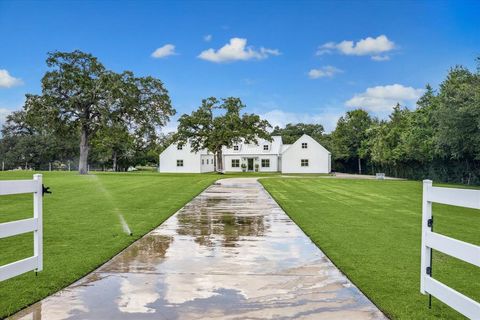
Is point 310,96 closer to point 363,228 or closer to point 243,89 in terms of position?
point 243,89

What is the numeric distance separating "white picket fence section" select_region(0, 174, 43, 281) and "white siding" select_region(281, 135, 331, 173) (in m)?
51.4

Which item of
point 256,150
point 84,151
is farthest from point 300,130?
point 84,151

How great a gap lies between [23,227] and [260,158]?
58619mm

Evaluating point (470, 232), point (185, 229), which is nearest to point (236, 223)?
point (185, 229)

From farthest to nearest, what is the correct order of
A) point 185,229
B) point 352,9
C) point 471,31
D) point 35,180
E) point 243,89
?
point 243,89
point 352,9
point 471,31
point 185,229
point 35,180

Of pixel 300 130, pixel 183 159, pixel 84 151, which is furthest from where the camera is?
pixel 300 130

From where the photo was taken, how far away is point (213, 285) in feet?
16.8

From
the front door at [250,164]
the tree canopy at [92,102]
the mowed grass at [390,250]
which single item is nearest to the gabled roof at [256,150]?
the front door at [250,164]

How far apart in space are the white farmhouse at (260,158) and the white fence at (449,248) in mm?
48035

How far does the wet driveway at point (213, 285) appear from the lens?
13.8 ft

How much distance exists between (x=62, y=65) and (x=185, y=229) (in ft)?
126

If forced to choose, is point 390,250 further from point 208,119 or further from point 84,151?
point 208,119

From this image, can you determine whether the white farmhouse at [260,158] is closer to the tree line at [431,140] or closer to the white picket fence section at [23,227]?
the tree line at [431,140]

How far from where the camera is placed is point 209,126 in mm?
50375
